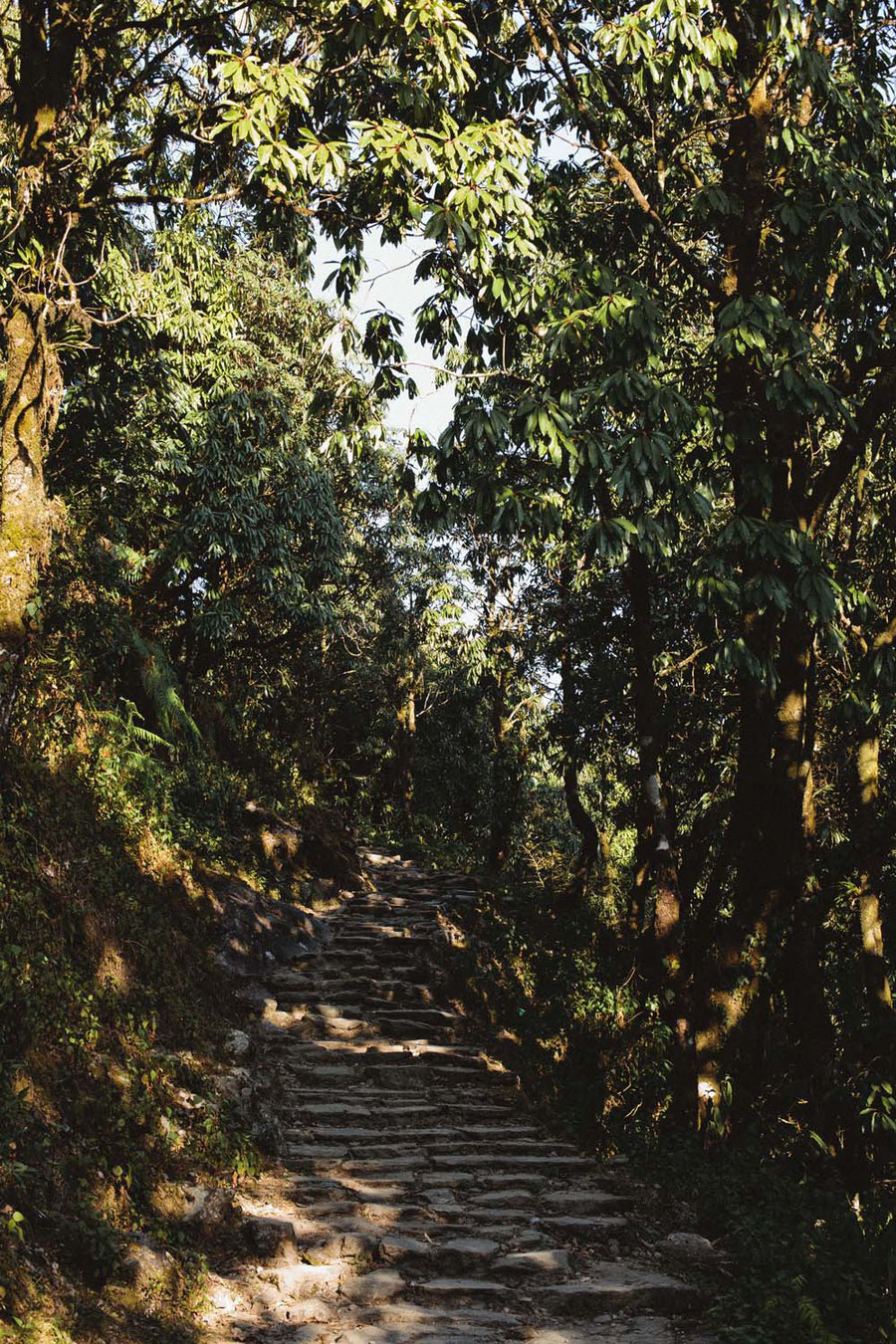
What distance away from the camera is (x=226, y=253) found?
1717cm

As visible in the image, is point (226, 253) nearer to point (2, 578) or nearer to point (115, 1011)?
point (2, 578)

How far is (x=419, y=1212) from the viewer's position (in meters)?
6.83

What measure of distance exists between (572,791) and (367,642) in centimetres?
795

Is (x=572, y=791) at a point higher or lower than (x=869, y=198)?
lower

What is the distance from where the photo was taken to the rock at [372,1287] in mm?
5723

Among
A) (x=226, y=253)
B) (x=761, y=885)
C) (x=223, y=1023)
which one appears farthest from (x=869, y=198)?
(x=226, y=253)

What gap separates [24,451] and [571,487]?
3.78 m

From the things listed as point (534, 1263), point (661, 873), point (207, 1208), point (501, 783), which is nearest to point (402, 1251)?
point (534, 1263)

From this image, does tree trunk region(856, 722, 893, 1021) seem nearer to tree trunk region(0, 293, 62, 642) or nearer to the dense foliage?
the dense foliage

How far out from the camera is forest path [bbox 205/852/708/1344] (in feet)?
18.1

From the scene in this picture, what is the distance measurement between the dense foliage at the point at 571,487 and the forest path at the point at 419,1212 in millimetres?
604

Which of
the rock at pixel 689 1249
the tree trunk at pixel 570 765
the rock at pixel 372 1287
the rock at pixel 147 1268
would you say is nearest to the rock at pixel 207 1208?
the rock at pixel 147 1268

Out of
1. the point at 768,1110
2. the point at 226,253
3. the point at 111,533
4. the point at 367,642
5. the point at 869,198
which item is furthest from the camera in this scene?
the point at 367,642

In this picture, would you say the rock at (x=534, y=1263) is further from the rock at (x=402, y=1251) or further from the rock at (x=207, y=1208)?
the rock at (x=207, y=1208)
